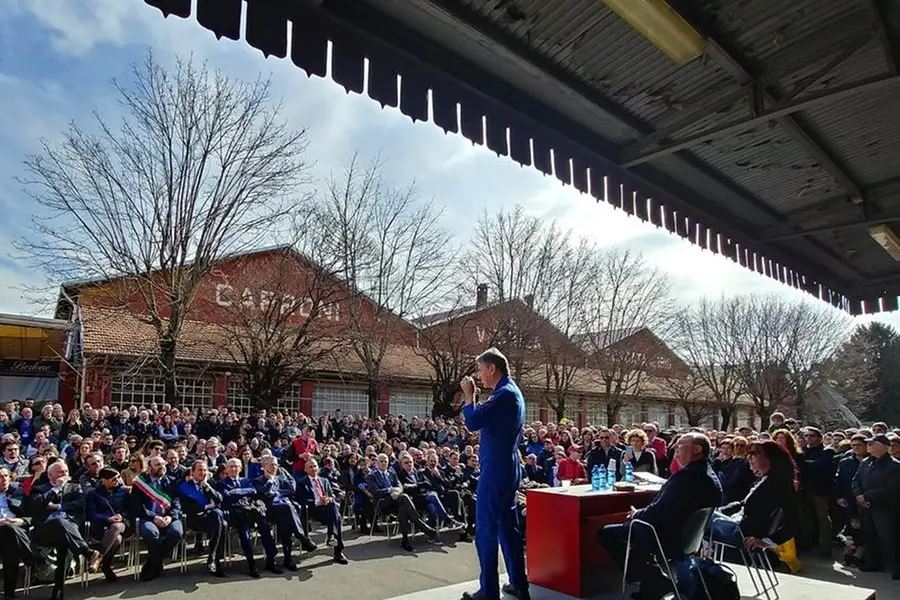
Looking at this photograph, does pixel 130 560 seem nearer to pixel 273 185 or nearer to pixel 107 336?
pixel 273 185

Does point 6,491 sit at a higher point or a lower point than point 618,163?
lower

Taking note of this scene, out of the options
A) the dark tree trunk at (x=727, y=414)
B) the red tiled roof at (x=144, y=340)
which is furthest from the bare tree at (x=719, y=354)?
the red tiled roof at (x=144, y=340)

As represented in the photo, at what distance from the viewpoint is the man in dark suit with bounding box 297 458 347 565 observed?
9.53 metres

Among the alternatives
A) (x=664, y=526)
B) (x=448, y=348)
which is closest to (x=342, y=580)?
(x=664, y=526)

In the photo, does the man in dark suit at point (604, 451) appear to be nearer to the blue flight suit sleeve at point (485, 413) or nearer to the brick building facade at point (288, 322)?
the blue flight suit sleeve at point (485, 413)

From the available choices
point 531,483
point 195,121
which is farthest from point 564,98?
point 195,121

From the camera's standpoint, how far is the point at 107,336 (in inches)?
882

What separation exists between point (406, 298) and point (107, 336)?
10574 millimetres

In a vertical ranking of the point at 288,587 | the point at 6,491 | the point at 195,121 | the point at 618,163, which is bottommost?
the point at 288,587

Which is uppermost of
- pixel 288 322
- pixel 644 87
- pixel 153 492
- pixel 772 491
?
pixel 288 322

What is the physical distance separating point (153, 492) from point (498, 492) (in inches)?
232

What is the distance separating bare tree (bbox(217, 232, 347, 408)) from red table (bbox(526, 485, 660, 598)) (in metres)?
18.4

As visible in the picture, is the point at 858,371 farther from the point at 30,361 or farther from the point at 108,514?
the point at 108,514

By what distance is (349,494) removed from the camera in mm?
11680
